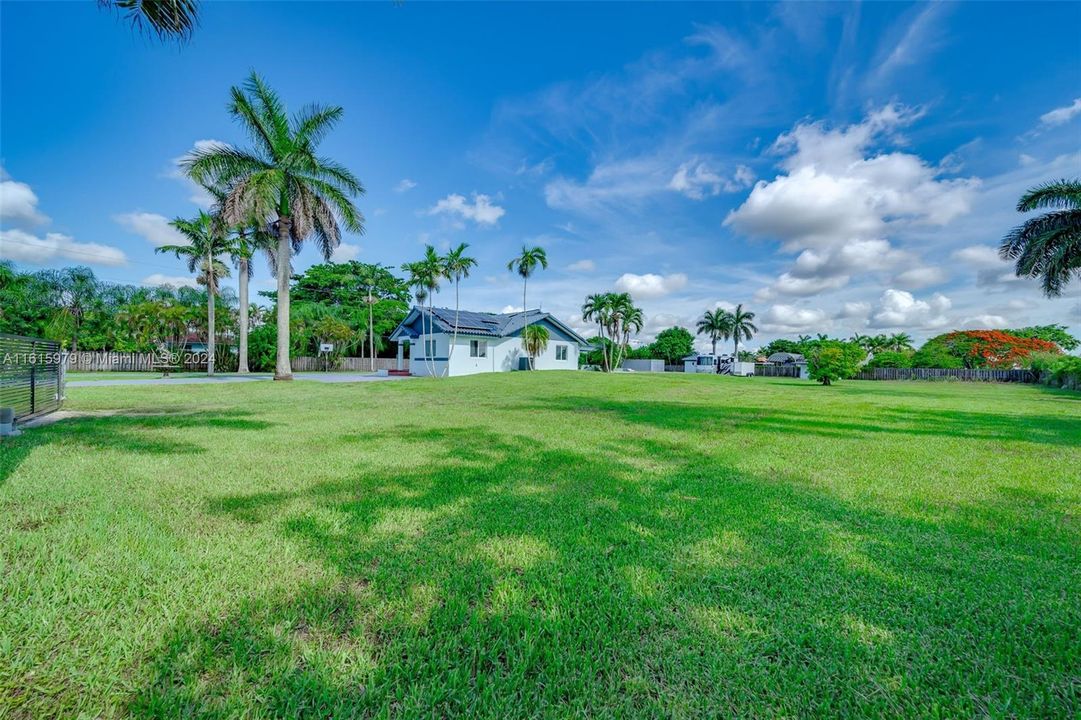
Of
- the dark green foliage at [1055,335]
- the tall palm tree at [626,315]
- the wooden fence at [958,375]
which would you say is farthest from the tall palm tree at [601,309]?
the dark green foliage at [1055,335]

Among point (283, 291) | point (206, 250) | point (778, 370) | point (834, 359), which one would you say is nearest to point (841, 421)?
point (834, 359)

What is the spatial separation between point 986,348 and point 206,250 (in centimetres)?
6028

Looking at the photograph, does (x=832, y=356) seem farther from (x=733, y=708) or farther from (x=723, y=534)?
(x=733, y=708)

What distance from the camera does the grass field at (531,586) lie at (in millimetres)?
1641

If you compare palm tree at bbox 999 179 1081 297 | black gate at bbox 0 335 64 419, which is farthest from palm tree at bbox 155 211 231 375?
palm tree at bbox 999 179 1081 297

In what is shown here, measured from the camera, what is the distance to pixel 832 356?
Result: 23844 millimetres

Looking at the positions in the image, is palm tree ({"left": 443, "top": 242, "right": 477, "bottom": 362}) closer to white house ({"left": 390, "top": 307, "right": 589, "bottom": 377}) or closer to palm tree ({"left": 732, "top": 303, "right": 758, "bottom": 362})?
white house ({"left": 390, "top": 307, "right": 589, "bottom": 377})

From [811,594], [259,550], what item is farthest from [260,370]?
[811,594]

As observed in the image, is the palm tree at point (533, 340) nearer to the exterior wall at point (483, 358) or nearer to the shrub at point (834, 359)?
Answer: the exterior wall at point (483, 358)

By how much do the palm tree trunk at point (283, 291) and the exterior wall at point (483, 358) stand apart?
28.8ft

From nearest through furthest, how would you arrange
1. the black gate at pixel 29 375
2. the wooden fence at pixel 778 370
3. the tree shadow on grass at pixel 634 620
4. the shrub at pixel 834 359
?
1. the tree shadow on grass at pixel 634 620
2. the black gate at pixel 29 375
3. the shrub at pixel 834 359
4. the wooden fence at pixel 778 370

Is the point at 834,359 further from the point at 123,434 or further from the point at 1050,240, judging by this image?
the point at 123,434

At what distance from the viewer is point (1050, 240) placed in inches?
645

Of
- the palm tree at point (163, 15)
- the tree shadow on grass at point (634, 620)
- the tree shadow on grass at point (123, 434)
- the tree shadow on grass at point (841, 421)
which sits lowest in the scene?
the tree shadow on grass at point (634, 620)
